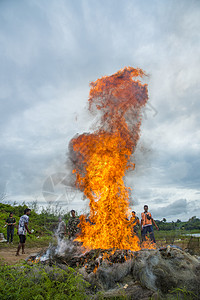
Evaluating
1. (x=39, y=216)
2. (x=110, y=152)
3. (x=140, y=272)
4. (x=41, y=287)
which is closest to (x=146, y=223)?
(x=110, y=152)

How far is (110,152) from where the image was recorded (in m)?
8.59

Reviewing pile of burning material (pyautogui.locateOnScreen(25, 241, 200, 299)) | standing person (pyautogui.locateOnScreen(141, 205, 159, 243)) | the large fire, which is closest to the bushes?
pile of burning material (pyautogui.locateOnScreen(25, 241, 200, 299))

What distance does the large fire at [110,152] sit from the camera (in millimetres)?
7734

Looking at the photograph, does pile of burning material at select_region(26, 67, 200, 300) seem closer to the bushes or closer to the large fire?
the large fire

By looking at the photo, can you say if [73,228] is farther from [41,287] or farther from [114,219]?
[41,287]

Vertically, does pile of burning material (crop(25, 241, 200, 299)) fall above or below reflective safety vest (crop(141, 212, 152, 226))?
below

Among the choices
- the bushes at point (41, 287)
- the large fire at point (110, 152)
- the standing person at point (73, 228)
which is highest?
the large fire at point (110, 152)

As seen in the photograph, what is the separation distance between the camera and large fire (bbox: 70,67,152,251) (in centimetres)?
773

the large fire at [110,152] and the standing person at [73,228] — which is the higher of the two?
the large fire at [110,152]

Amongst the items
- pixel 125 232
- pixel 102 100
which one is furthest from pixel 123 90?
pixel 125 232

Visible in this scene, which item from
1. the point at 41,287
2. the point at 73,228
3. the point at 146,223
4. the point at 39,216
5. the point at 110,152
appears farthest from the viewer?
the point at 39,216

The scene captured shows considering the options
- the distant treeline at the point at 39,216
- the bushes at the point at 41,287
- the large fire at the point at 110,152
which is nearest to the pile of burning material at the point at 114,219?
the large fire at the point at 110,152

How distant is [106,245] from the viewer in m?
7.29

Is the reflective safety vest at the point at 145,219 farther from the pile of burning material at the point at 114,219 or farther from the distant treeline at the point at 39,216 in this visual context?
the distant treeline at the point at 39,216
